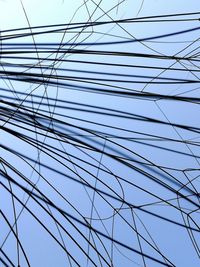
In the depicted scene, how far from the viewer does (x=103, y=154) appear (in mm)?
584

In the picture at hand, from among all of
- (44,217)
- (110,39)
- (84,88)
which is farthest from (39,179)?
(110,39)

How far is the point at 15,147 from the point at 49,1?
0.30 meters

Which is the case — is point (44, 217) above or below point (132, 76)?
below

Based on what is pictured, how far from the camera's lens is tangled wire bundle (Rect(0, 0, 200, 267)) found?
560mm

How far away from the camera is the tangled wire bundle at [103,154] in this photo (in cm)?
56

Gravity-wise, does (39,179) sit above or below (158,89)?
below

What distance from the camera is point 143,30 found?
26.2 inches

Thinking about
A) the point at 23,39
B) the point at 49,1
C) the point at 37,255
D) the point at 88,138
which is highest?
the point at 49,1

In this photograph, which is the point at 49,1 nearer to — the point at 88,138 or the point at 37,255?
the point at 88,138

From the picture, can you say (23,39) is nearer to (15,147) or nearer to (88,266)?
(15,147)

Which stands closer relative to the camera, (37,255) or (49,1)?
(37,255)

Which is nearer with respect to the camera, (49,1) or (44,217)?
(44,217)

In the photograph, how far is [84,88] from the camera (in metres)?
0.60

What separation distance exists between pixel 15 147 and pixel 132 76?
22 cm
